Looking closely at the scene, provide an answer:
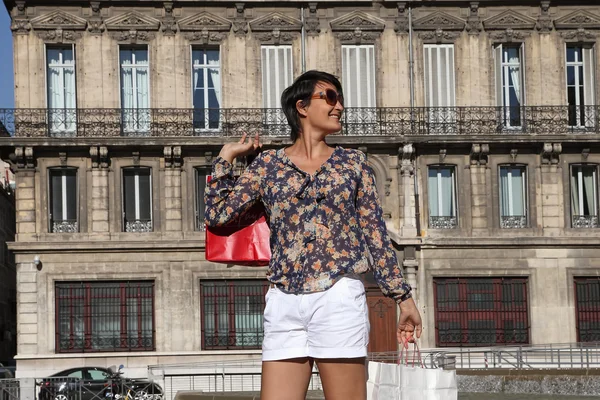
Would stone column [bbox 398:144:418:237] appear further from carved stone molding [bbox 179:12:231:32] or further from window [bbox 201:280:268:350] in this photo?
carved stone molding [bbox 179:12:231:32]

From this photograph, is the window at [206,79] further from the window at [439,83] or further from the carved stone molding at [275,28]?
the window at [439,83]

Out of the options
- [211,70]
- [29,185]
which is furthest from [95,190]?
[211,70]

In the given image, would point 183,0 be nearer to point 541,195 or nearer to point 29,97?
point 29,97

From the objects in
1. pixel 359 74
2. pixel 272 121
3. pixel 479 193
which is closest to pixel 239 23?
pixel 272 121

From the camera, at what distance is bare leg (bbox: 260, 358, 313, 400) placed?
591 centimetres

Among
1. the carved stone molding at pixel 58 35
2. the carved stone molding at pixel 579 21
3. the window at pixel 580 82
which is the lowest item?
the window at pixel 580 82

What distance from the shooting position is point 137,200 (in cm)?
3900

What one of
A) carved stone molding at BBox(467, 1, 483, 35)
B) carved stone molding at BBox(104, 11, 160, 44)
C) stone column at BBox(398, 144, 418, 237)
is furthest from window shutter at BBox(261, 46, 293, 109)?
carved stone molding at BBox(467, 1, 483, 35)

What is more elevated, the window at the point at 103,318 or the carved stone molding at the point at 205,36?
the carved stone molding at the point at 205,36

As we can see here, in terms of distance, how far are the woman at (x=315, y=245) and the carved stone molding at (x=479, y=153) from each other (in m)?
33.0

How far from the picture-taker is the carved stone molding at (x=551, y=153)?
128 feet

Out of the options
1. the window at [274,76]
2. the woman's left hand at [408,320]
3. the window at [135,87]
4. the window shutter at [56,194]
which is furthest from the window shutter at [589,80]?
the woman's left hand at [408,320]

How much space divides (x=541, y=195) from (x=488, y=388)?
593 inches

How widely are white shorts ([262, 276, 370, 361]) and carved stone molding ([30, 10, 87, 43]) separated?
33937 millimetres
